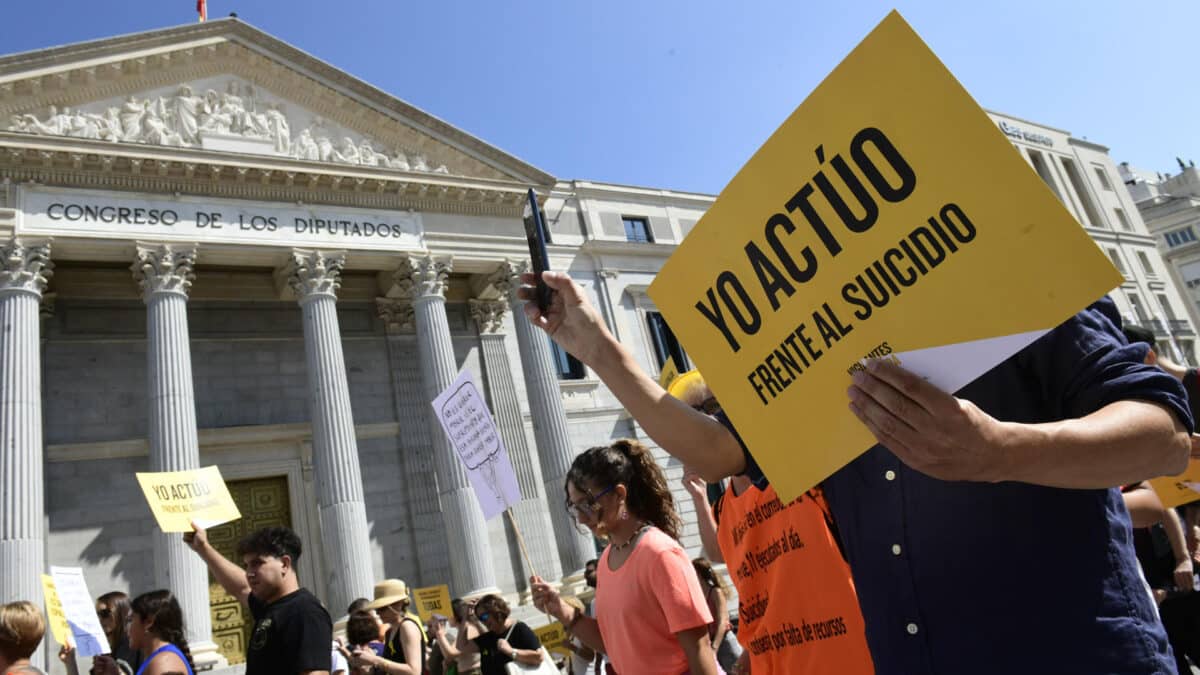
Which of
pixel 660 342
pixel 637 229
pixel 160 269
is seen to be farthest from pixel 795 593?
pixel 637 229

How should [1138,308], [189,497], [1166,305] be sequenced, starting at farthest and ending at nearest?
1. [1166,305]
2. [1138,308]
3. [189,497]

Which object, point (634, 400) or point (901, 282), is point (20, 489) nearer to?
point (634, 400)

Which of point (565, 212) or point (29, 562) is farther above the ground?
point (565, 212)

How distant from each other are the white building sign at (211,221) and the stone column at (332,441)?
2.32 feet

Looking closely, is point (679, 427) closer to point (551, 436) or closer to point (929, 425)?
point (929, 425)

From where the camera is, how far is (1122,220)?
42.9 metres

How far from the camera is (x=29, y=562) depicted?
11.8 meters

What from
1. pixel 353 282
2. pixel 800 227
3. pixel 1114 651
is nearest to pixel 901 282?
pixel 800 227

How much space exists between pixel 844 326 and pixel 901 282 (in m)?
0.13

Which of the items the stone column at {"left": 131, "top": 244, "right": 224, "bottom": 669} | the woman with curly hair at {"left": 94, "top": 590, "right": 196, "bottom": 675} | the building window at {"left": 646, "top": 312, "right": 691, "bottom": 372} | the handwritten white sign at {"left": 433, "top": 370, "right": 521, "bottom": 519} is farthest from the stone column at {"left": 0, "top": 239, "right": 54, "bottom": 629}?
the building window at {"left": 646, "top": 312, "right": 691, "bottom": 372}

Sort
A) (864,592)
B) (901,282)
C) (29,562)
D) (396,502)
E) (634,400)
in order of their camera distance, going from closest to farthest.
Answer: (901,282), (864,592), (634,400), (29,562), (396,502)

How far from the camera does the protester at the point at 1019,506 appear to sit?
1264 mm

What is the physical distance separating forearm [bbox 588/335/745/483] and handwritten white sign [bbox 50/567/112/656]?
20.2 ft

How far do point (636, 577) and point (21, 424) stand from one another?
44.7ft
